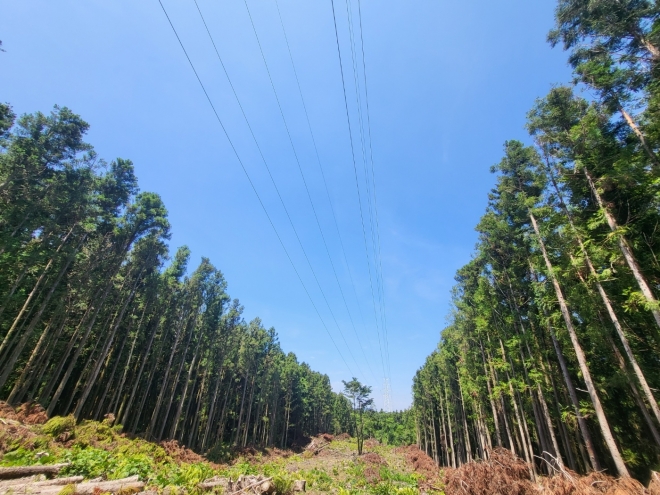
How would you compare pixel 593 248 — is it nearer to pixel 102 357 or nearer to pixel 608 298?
pixel 608 298

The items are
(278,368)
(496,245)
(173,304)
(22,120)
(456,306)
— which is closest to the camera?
(22,120)

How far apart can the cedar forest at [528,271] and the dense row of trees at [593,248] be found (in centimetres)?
8

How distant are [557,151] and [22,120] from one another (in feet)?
101

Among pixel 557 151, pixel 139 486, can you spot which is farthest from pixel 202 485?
pixel 557 151

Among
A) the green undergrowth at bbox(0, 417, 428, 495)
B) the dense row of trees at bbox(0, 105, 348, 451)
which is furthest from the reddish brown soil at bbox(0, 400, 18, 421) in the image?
the dense row of trees at bbox(0, 105, 348, 451)

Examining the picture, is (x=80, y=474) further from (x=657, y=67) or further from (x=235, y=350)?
(x=235, y=350)

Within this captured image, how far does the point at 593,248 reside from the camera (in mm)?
10445

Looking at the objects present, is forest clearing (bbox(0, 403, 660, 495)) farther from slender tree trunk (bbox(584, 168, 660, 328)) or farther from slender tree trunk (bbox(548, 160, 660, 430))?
slender tree trunk (bbox(584, 168, 660, 328))

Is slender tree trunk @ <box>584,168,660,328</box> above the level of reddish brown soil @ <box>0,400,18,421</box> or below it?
above

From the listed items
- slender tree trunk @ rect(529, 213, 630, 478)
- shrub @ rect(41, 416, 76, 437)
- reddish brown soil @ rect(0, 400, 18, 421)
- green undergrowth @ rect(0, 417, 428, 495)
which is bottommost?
green undergrowth @ rect(0, 417, 428, 495)

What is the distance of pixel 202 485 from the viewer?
371 inches

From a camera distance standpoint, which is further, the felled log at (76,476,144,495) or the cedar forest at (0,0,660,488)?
the cedar forest at (0,0,660,488)

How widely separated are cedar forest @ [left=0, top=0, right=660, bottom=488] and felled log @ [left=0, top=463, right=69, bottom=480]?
33.0ft

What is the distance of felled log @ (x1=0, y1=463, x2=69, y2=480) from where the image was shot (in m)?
7.22
